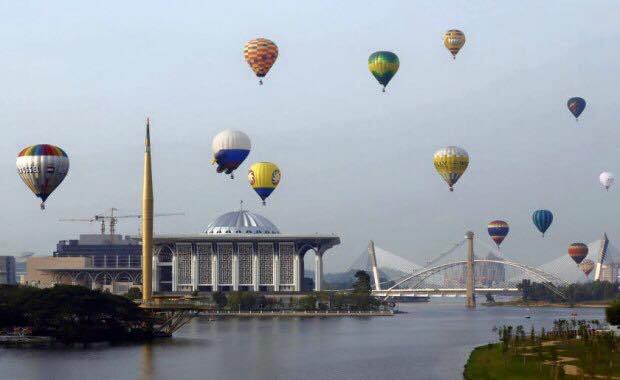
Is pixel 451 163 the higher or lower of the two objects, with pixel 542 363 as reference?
→ higher

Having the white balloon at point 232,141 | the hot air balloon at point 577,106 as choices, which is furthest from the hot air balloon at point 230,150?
the hot air balloon at point 577,106

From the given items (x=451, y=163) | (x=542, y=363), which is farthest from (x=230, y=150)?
(x=542, y=363)

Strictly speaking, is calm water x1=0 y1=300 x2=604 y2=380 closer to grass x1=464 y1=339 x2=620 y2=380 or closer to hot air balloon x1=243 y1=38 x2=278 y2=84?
grass x1=464 y1=339 x2=620 y2=380

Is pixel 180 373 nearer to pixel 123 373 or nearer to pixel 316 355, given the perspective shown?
pixel 123 373

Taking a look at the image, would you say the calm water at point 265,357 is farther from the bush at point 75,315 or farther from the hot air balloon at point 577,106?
the hot air balloon at point 577,106

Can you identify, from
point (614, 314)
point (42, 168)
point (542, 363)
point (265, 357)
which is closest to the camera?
point (542, 363)

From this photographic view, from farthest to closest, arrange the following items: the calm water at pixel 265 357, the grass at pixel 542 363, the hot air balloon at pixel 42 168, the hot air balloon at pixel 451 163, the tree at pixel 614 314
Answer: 1. the hot air balloon at pixel 451 163
2. the hot air balloon at pixel 42 168
3. the tree at pixel 614 314
4. the calm water at pixel 265 357
5. the grass at pixel 542 363

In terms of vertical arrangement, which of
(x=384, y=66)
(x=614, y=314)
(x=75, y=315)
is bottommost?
(x=614, y=314)

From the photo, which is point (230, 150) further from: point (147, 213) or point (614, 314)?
point (614, 314)
